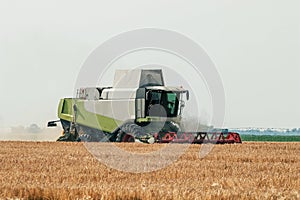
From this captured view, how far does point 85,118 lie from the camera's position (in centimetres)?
2591

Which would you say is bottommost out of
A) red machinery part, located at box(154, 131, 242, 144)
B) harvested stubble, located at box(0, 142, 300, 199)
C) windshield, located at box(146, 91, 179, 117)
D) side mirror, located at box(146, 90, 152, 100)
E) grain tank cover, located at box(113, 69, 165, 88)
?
red machinery part, located at box(154, 131, 242, 144)

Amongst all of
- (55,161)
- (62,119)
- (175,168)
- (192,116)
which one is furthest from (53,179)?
(62,119)

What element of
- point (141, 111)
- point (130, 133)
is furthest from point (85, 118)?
point (141, 111)

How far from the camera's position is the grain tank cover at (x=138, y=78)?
24250mm

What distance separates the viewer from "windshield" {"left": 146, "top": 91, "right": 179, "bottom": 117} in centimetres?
2441

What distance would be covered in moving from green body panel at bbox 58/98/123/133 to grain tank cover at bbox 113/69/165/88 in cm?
150

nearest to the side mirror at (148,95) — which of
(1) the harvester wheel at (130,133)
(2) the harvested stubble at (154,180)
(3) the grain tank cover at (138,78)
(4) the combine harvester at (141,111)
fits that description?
(4) the combine harvester at (141,111)

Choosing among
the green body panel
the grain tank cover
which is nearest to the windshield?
the grain tank cover

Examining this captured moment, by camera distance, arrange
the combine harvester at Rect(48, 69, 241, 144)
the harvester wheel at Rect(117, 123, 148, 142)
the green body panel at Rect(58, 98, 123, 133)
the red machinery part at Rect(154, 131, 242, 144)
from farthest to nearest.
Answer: the green body panel at Rect(58, 98, 123, 133), the harvester wheel at Rect(117, 123, 148, 142), the combine harvester at Rect(48, 69, 241, 144), the red machinery part at Rect(154, 131, 242, 144)

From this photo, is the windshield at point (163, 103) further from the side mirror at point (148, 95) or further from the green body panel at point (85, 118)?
the green body panel at point (85, 118)

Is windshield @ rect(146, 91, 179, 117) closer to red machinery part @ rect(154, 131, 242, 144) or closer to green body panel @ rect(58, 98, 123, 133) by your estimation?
red machinery part @ rect(154, 131, 242, 144)

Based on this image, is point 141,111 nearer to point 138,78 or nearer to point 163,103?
point 163,103

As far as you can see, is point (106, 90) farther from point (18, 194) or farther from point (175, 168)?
point (18, 194)

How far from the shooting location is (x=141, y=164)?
494 inches
